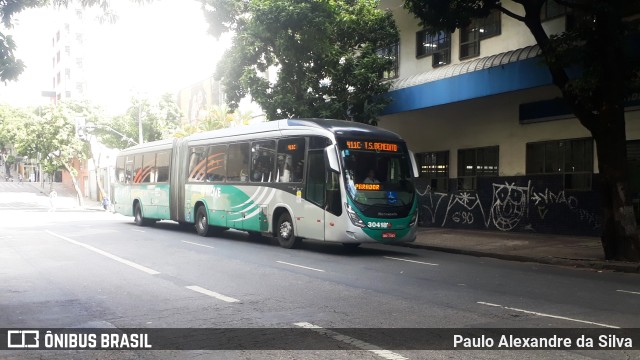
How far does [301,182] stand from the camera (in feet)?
50.3

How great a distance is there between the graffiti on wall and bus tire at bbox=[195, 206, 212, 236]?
876cm

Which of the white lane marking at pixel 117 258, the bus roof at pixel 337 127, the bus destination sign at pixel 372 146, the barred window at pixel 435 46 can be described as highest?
the barred window at pixel 435 46

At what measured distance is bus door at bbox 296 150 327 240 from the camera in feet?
47.8

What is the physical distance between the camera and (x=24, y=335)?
256 inches

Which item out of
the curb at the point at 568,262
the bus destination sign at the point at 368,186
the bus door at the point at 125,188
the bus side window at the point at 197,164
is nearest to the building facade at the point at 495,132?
the curb at the point at 568,262

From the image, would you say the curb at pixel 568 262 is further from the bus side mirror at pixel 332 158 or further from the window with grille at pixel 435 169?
the window with grille at pixel 435 169

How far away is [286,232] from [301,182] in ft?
5.24

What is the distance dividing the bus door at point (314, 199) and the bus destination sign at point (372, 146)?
835 millimetres

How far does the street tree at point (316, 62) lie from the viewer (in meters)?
19.9

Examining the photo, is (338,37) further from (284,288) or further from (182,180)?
(284,288)

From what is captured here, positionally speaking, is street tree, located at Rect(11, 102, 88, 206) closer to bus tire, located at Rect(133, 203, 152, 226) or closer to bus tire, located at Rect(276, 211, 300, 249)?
bus tire, located at Rect(133, 203, 152, 226)

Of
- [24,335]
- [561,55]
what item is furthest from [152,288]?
[561,55]

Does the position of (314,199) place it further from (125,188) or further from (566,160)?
(125,188)

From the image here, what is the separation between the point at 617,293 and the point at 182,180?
51.3ft
